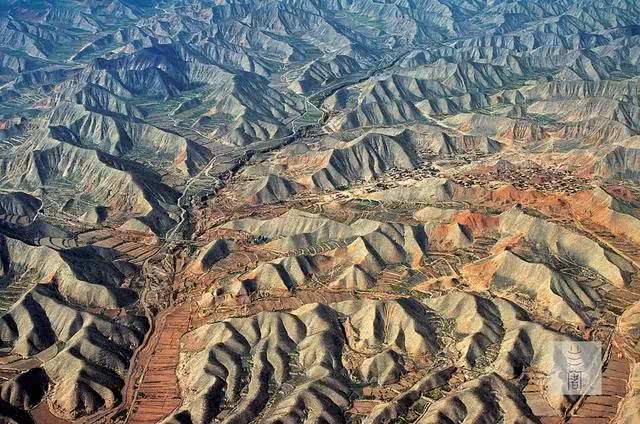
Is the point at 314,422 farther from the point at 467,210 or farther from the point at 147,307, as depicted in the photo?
the point at 467,210

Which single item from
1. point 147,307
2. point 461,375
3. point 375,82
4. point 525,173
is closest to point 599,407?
point 461,375

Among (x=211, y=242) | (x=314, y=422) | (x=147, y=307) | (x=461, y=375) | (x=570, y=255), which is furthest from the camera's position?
(x=211, y=242)

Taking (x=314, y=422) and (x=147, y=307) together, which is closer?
(x=314, y=422)

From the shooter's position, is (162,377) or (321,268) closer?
(162,377)

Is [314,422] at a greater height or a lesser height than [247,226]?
greater

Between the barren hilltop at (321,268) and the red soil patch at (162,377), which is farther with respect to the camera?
the barren hilltop at (321,268)

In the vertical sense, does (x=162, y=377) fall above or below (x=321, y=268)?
below

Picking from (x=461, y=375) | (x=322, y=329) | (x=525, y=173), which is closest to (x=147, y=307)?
(x=322, y=329)

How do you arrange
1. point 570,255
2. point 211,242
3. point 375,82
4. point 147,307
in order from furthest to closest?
point 375,82 → point 211,242 → point 570,255 → point 147,307

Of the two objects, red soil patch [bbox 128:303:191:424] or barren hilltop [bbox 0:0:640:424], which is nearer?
red soil patch [bbox 128:303:191:424]
